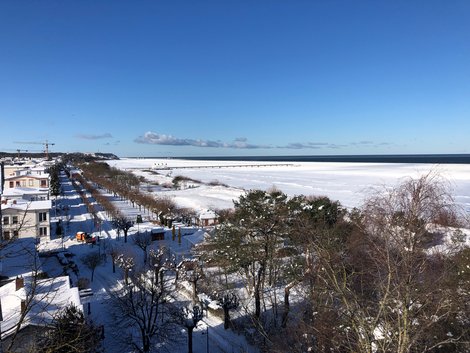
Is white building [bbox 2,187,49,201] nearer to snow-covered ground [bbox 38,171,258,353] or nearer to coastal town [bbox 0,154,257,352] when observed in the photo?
coastal town [bbox 0,154,257,352]

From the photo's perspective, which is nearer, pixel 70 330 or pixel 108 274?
pixel 70 330

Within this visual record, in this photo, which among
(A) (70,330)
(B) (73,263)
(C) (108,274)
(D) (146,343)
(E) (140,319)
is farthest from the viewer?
(B) (73,263)

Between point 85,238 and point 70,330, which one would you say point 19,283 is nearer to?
point 70,330

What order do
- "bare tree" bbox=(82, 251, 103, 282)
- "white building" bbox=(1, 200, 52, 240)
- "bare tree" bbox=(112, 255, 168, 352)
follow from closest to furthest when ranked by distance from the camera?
"bare tree" bbox=(112, 255, 168, 352) → "bare tree" bbox=(82, 251, 103, 282) → "white building" bbox=(1, 200, 52, 240)

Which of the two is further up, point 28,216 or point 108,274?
point 28,216

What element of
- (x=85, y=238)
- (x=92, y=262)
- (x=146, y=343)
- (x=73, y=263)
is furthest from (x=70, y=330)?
(x=85, y=238)

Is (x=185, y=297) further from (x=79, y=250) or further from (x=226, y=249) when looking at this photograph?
(x=79, y=250)

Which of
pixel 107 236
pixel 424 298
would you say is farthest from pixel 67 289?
pixel 107 236

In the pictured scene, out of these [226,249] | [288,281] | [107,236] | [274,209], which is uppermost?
[274,209]

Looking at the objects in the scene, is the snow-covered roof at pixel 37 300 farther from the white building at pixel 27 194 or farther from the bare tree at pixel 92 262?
the white building at pixel 27 194

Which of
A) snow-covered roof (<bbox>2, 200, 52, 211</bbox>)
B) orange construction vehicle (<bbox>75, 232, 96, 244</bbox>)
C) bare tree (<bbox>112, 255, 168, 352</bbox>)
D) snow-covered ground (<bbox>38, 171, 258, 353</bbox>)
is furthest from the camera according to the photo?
orange construction vehicle (<bbox>75, 232, 96, 244</bbox>)

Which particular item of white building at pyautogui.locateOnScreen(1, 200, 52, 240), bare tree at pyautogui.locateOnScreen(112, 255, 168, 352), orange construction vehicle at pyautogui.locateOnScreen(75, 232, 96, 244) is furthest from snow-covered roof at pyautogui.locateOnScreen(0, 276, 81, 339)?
white building at pyautogui.locateOnScreen(1, 200, 52, 240)
